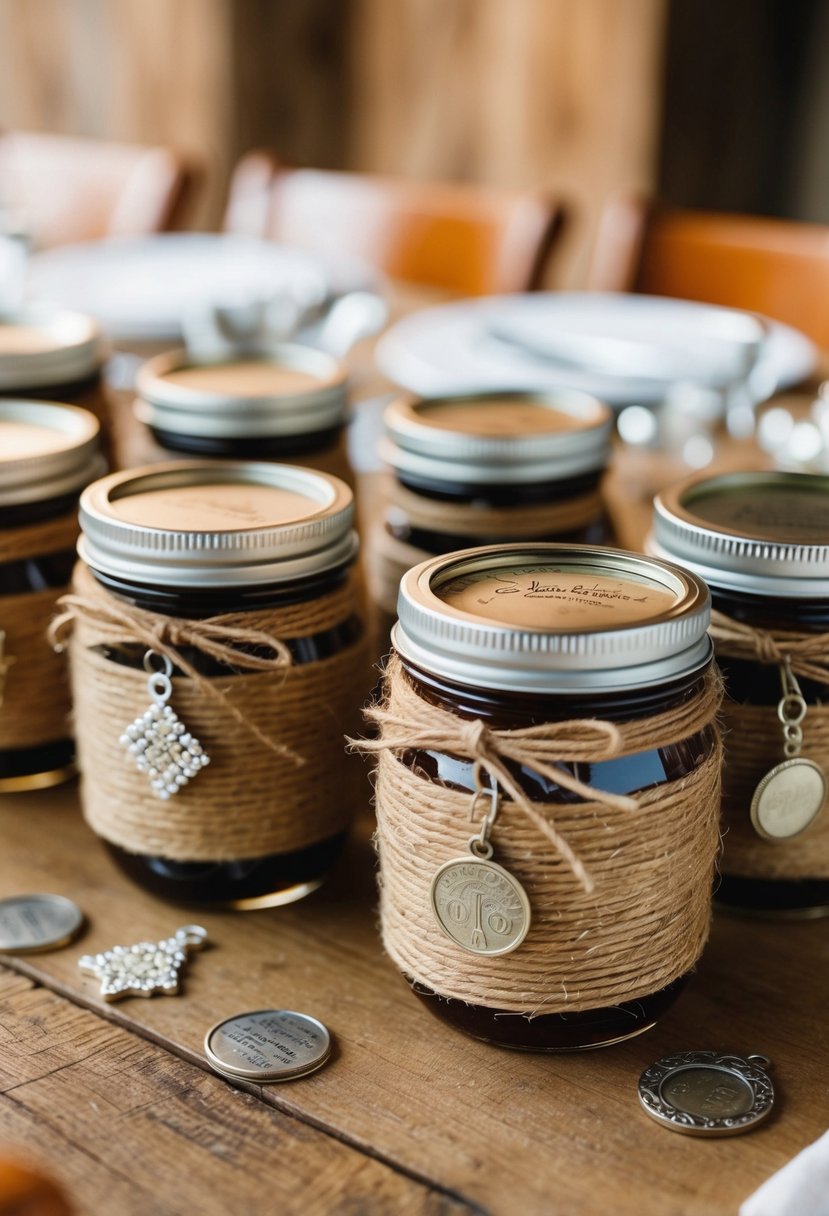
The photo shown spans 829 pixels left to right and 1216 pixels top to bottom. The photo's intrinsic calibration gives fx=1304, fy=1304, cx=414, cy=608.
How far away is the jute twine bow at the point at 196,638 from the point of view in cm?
54

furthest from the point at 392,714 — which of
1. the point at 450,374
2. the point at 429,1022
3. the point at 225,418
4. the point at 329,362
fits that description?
the point at 450,374

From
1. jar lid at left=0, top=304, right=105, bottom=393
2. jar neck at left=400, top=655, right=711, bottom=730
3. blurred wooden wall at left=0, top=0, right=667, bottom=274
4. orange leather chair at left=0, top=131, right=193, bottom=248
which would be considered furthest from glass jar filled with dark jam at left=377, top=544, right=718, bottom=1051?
blurred wooden wall at left=0, top=0, right=667, bottom=274

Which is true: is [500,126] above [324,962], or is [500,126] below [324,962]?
above

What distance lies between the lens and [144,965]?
0.55 meters

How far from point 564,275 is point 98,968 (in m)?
2.37

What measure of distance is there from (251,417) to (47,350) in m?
0.17

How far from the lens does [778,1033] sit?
519mm

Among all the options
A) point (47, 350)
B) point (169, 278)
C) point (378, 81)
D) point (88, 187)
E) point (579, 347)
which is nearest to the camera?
point (47, 350)

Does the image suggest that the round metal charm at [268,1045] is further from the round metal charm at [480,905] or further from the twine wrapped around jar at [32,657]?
the twine wrapped around jar at [32,657]

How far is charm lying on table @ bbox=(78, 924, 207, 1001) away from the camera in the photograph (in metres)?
0.54

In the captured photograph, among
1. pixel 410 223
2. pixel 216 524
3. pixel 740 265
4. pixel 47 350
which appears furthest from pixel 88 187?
pixel 216 524

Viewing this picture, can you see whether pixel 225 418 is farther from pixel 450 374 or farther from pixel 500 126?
pixel 500 126

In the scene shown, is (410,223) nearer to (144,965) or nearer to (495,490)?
(495,490)

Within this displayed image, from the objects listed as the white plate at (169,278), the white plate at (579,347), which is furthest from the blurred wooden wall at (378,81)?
the white plate at (579,347)
